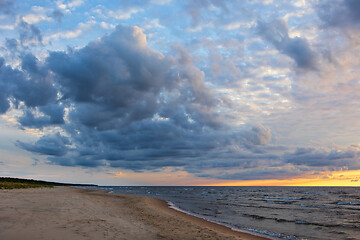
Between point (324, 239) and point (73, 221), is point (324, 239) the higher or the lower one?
the lower one

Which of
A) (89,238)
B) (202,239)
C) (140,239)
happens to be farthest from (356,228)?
(89,238)

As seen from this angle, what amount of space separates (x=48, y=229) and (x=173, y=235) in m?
6.99

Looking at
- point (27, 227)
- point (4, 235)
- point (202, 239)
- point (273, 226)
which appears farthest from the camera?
point (273, 226)

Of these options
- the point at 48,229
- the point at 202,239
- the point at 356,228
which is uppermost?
the point at 48,229

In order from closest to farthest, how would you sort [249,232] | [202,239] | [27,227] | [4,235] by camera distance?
[4,235], [27,227], [202,239], [249,232]

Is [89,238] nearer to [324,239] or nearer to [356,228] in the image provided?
[324,239]

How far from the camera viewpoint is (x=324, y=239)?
19141 mm

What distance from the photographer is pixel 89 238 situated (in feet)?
39.5

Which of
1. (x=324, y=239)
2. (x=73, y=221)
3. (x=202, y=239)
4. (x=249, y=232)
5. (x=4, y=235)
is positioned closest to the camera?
(x=4, y=235)

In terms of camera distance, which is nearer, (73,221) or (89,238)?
(89,238)

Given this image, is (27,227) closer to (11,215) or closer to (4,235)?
(4,235)

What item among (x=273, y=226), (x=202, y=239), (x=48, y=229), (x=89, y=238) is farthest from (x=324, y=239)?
(x=48, y=229)

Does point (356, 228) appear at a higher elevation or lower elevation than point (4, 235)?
lower

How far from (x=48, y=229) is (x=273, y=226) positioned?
65.9ft
